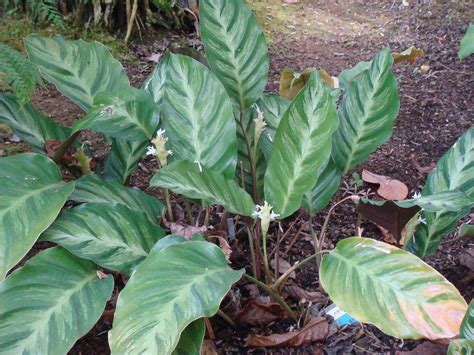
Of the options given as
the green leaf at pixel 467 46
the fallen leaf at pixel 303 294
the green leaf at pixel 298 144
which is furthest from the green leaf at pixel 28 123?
the green leaf at pixel 467 46

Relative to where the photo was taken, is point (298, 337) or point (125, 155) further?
point (125, 155)

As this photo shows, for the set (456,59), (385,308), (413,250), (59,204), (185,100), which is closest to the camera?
(385,308)

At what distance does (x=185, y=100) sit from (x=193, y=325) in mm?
511

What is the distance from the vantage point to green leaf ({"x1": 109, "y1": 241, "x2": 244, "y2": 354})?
0.87 m

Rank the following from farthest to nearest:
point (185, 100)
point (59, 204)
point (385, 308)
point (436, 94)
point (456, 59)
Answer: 1. point (456, 59)
2. point (436, 94)
3. point (185, 100)
4. point (59, 204)
5. point (385, 308)

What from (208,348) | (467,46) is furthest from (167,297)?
(467,46)

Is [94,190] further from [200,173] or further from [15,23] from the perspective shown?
[15,23]

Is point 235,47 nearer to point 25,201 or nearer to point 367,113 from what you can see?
point 367,113

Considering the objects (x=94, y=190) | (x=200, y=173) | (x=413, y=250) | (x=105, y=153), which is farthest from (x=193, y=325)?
(x=105, y=153)

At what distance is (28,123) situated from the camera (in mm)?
1360

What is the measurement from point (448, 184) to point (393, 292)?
43 centimetres

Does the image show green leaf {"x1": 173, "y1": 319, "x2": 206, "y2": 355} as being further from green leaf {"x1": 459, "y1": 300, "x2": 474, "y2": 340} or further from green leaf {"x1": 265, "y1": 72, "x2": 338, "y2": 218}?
green leaf {"x1": 459, "y1": 300, "x2": 474, "y2": 340}

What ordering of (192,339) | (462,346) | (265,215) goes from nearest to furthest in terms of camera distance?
(462,346) → (192,339) → (265,215)

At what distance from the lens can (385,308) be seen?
93cm
